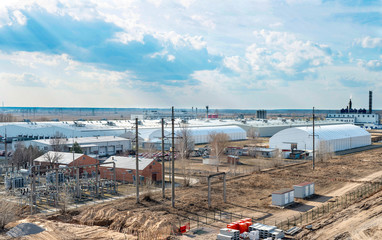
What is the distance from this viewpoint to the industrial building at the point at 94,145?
52.2 meters

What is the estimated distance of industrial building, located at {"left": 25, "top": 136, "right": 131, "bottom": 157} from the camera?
52237 millimetres

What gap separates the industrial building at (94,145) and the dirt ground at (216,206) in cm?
2593

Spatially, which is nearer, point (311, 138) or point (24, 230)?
point (24, 230)

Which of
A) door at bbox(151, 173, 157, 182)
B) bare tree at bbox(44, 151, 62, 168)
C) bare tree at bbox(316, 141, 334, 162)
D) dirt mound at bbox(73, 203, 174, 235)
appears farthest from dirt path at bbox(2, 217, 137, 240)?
bare tree at bbox(316, 141, 334, 162)

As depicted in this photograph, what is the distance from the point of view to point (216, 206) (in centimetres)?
2588

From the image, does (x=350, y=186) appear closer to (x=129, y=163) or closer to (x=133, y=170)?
(x=133, y=170)

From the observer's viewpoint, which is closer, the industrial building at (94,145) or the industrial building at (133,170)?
the industrial building at (133,170)

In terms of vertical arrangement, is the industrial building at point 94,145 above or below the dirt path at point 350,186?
above

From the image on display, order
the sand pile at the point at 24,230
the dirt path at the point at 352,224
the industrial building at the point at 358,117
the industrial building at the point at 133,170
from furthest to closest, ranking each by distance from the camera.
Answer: the industrial building at the point at 358,117 → the industrial building at the point at 133,170 → the sand pile at the point at 24,230 → the dirt path at the point at 352,224

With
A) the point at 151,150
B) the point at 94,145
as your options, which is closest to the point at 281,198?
the point at 151,150

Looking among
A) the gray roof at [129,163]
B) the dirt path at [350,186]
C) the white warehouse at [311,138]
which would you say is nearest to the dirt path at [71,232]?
the gray roof at [129,163]

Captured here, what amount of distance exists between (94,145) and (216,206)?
33.2 m

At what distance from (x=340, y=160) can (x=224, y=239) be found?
38221mm

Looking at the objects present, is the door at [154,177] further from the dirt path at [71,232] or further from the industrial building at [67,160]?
the dirt path at [71,232]
